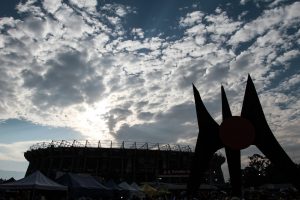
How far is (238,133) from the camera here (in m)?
19.5

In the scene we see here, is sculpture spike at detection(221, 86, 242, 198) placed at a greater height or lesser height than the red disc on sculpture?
lesser

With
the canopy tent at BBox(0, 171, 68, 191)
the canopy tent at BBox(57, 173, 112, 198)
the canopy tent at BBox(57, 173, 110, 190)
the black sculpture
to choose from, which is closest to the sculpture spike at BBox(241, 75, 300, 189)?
the black sculpture

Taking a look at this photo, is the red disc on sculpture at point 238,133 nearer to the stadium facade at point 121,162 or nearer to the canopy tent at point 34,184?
the canopy tent at point 34,184

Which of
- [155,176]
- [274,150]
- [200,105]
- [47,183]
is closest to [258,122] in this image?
[274,150]

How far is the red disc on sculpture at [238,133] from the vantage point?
19.5 m

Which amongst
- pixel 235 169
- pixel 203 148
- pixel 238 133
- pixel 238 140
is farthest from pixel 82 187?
pixel 238 133

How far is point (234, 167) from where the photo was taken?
1980 cm

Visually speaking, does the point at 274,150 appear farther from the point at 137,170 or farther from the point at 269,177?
the point at 269,177

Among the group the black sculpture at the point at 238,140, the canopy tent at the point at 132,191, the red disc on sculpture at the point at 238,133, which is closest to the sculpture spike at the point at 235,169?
the black sculpture at the point at 238,140

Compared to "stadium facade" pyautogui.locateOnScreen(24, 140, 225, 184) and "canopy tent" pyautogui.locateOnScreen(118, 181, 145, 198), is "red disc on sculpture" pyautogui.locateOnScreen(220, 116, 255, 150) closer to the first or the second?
"canopy tent" pyautogui.locateOnScreen(118, 181, 145, 198)

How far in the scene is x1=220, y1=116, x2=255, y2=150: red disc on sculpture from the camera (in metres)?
19.5

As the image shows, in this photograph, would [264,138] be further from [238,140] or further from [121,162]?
[121,162]

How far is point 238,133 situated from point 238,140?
1.31 ft

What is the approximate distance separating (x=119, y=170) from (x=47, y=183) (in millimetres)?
38293
